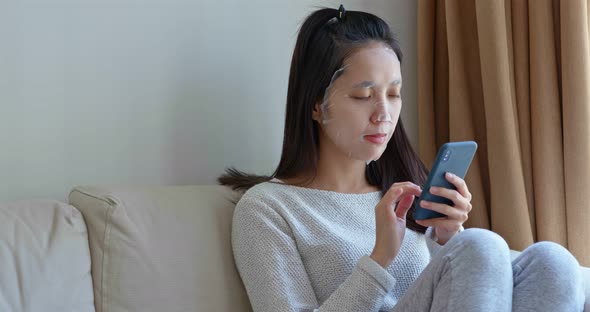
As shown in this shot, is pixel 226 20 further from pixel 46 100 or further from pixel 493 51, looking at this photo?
pixel 493 51

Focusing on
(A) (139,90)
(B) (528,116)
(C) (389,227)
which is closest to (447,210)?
(C) (389,227)

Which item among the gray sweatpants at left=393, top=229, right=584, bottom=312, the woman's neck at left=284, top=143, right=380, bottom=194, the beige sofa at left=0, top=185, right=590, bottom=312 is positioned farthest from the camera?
the woman's neck at left=284, top=143, right=380, bottom=194

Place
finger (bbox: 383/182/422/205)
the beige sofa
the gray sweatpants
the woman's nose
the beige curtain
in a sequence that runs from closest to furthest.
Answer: the gray sweatpants, the beige sofa, finger (bbox: 383/182/422/205), the woman's nose, the beige curtain

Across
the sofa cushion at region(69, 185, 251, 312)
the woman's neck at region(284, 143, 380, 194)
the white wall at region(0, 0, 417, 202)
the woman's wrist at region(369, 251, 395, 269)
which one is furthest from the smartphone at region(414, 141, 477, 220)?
the white wall at region(0, 0, 417, 202)

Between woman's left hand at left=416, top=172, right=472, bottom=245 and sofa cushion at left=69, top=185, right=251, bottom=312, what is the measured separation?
0.39m

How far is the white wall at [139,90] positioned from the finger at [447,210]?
58 centimetres

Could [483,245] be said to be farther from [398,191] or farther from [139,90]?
[139,90]

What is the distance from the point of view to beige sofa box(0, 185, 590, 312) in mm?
1195

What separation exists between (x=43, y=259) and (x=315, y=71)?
0.62 metres

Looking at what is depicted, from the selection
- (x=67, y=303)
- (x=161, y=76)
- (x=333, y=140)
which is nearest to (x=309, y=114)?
(x=333, y=140)

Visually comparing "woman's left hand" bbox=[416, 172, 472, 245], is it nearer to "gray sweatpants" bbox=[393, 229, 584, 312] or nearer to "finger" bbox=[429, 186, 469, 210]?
"finger" bbox=[429, 186, 469, 210]

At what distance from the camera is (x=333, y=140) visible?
1480 millimetres

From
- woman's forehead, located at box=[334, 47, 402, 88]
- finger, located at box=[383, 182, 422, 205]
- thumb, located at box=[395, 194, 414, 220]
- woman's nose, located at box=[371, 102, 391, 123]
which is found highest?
woman's forehead, located at box=[334, 47, 402, 88]

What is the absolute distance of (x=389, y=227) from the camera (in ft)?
4.25
